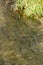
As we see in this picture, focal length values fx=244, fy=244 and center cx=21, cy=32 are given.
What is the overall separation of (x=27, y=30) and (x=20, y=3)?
132 cm

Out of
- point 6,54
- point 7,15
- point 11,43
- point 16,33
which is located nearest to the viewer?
point 6,54

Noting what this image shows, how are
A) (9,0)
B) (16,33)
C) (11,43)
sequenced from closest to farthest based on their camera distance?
1. (11,43)
2. (16,33)
3. (9,0)

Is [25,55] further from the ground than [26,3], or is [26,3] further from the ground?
[26,3]

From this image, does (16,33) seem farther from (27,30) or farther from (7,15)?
(7,15)

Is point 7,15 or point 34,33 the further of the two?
point 7,15

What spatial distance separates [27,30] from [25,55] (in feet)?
4.03

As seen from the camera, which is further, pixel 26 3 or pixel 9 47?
pixel 26 3

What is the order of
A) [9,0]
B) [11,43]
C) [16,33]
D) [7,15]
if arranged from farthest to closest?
[9,0] < [7,15] < [16,33] < [11,43]

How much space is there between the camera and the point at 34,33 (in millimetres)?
6477

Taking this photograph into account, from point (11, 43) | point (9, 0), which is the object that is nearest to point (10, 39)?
point (11, 43)

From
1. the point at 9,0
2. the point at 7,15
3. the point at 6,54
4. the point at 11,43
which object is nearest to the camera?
the point at 6,54

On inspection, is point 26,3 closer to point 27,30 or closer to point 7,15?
point 7,15

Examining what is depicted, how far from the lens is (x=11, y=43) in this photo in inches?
233

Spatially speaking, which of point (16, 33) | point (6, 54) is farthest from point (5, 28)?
point (6, 54)
